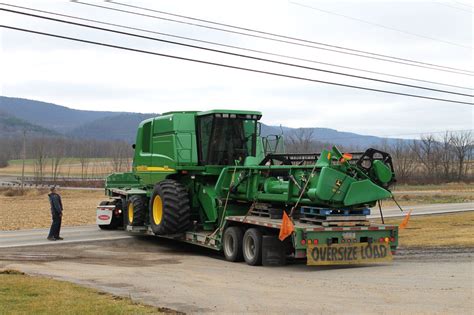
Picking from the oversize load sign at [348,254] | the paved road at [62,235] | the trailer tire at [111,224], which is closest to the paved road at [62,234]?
the paved road at [62,235]

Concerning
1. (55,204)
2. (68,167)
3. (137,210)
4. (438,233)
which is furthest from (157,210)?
(68,167)

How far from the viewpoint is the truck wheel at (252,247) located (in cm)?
1460

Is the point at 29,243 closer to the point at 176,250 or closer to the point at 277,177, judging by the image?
the point at 176,250

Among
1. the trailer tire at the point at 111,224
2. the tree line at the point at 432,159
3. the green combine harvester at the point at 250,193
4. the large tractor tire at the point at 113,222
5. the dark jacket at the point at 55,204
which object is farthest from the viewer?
the tree line at the point at 432,159

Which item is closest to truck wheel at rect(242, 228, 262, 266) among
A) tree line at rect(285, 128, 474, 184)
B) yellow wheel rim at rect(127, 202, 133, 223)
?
yellow wheel rim at rect(127, 202, 133, 223)

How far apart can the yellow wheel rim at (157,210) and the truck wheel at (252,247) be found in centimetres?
372

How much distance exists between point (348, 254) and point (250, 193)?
3333 mm

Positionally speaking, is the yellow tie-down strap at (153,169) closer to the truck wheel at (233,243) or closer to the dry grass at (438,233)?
the truck wheel at (233,243)

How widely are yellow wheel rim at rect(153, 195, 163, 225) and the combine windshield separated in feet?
5.41

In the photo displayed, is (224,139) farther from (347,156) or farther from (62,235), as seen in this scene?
(62,235)

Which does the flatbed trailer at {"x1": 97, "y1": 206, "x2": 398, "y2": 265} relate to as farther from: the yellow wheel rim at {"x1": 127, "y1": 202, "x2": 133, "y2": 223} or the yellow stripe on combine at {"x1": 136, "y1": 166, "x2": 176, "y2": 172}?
the yellow wheel rim at {"x1": 127, "y1": 202, "x2": 133, "y2": 223}

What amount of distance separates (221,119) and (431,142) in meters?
104

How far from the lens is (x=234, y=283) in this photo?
1188cm

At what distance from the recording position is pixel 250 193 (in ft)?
53.1
